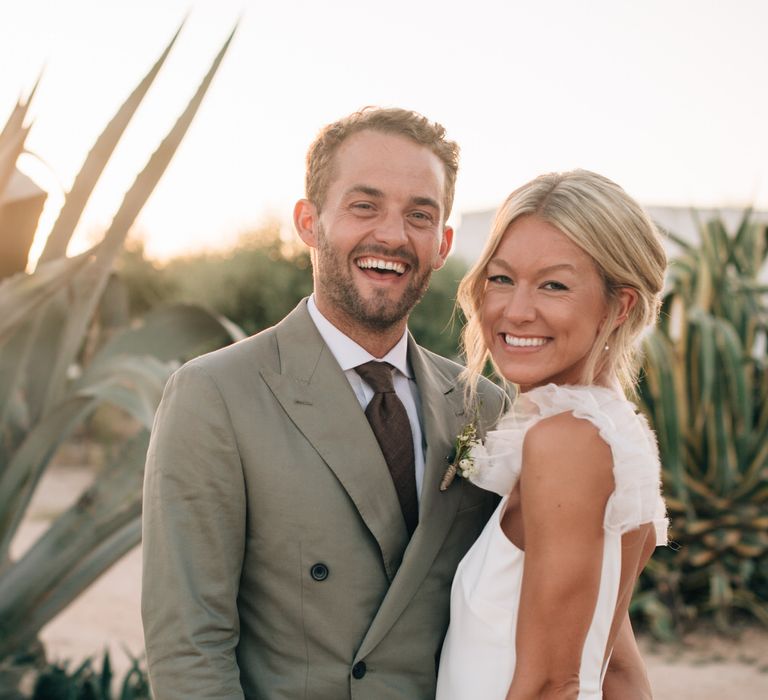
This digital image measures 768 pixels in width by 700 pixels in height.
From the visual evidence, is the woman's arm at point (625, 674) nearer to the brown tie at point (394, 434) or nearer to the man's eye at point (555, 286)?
the brown tie at point (394, 434)

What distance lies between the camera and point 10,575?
157 inches

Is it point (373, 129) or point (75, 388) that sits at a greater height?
point (373, 129)

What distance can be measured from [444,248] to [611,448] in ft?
3.09

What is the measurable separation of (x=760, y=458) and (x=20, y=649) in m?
5.32

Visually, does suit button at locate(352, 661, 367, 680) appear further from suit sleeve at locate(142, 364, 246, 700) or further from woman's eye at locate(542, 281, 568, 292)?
woman's eye at locate(542, 281, 568, 292)

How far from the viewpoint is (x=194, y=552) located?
6.63ft

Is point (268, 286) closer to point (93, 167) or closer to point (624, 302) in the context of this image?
point (93, 167)

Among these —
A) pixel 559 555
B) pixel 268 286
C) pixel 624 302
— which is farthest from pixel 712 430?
pixel 268 286

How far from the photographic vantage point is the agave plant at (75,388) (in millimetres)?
3744

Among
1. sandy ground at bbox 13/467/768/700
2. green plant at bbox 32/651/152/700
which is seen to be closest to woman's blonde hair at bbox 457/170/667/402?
green plant at bbox 32/651/152/700

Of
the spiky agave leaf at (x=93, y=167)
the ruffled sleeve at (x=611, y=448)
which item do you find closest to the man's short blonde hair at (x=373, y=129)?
the ruffled sleeve at (x=611, y=448)

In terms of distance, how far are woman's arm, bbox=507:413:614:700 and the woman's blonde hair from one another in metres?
0.36

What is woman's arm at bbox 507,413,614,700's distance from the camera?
1.92 m

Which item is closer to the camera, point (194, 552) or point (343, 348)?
point (194, 552)
